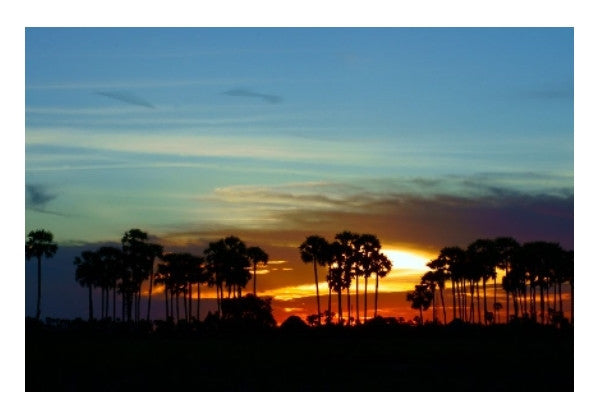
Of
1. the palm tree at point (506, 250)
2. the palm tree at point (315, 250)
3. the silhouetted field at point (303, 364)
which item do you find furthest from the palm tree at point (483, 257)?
the silhouetted field at point (303, 364)

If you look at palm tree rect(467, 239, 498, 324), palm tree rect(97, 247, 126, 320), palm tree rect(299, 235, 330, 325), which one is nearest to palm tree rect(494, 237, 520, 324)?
palm tree rect(467, 239, 498, 324)

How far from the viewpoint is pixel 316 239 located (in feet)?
335

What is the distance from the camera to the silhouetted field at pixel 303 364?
38.3 meters

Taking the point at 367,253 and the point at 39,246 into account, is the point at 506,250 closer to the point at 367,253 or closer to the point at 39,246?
the point at 367,253

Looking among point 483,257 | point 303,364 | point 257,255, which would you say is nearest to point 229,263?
point 257,255

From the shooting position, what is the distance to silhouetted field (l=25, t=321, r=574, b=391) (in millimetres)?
38344

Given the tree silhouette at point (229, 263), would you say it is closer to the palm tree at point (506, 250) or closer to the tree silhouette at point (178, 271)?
the tree silhouette at point (178, 271)

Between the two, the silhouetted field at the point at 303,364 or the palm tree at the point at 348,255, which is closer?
the silhouetted field at the point at 303,364

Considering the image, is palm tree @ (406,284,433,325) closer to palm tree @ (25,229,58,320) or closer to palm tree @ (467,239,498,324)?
palm tree @ (467,239,498,324)

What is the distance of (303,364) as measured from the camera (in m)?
47.4

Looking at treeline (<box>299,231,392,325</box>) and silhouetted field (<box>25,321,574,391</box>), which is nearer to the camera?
silhouetted field (<box>25,321,574,391</box>)
